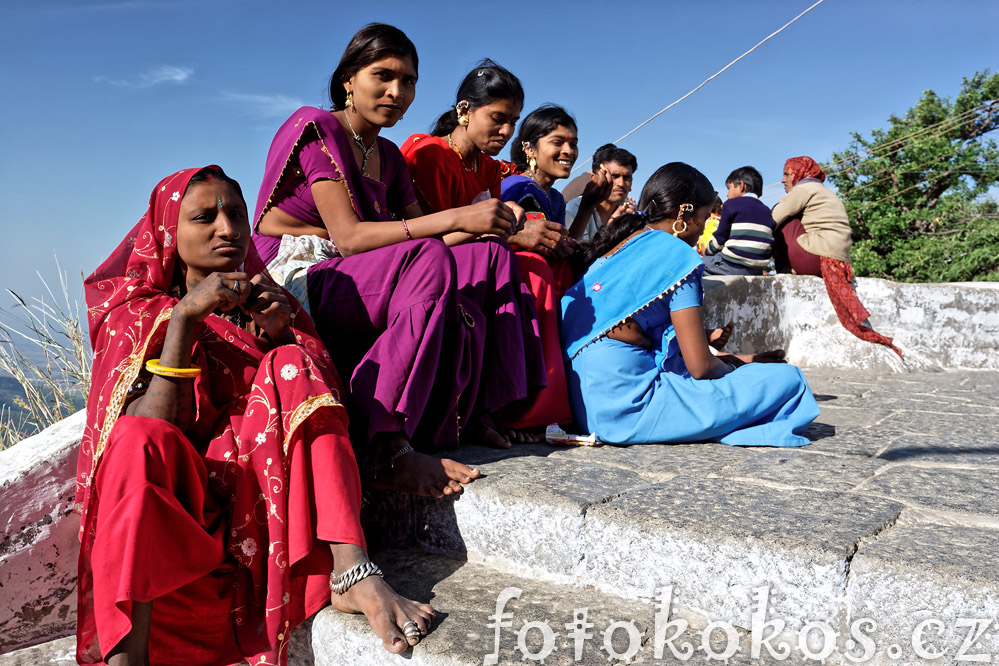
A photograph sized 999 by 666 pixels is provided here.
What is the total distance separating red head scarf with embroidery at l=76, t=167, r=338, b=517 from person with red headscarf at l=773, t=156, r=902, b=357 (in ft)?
17.6

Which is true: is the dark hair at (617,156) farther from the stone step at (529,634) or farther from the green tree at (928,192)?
the green tree at (928,192)

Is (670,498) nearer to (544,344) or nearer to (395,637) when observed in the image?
(395,637)

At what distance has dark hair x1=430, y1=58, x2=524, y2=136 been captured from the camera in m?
3.55

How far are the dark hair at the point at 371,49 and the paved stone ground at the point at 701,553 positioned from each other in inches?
62.5

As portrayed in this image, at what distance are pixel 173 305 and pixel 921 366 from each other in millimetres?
6379

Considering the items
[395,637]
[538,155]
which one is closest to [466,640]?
[395,637]

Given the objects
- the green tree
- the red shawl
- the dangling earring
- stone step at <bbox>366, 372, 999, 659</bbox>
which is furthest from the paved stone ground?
the green tree

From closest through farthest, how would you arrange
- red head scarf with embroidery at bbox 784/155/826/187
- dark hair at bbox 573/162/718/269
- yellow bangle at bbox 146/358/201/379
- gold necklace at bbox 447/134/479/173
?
A: 1. yellow bangle at bbox 146/358/201/379
2. dark hair at bbox 573/162/718/269
3. gold necklace at bbox 447/134/479/173
4. red head scarf with embroidery at bbox 784/155/826/187

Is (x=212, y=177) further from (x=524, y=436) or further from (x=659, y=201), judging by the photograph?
(x=659, y=201)

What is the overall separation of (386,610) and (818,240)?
19.6 ft

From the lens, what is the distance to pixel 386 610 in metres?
1.85

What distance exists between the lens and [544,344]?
3.19 metres

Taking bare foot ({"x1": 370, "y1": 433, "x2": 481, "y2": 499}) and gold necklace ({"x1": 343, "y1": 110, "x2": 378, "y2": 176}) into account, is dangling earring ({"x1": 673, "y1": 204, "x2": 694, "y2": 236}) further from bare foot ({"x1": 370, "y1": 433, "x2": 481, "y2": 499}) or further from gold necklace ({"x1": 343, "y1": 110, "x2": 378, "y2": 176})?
bare foot ({"x1": 370, "y1": 433, "x2": 481, "y2": 499})

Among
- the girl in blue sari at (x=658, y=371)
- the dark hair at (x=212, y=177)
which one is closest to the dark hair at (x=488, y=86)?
the girl in blue sari at (x=658, y=371)
